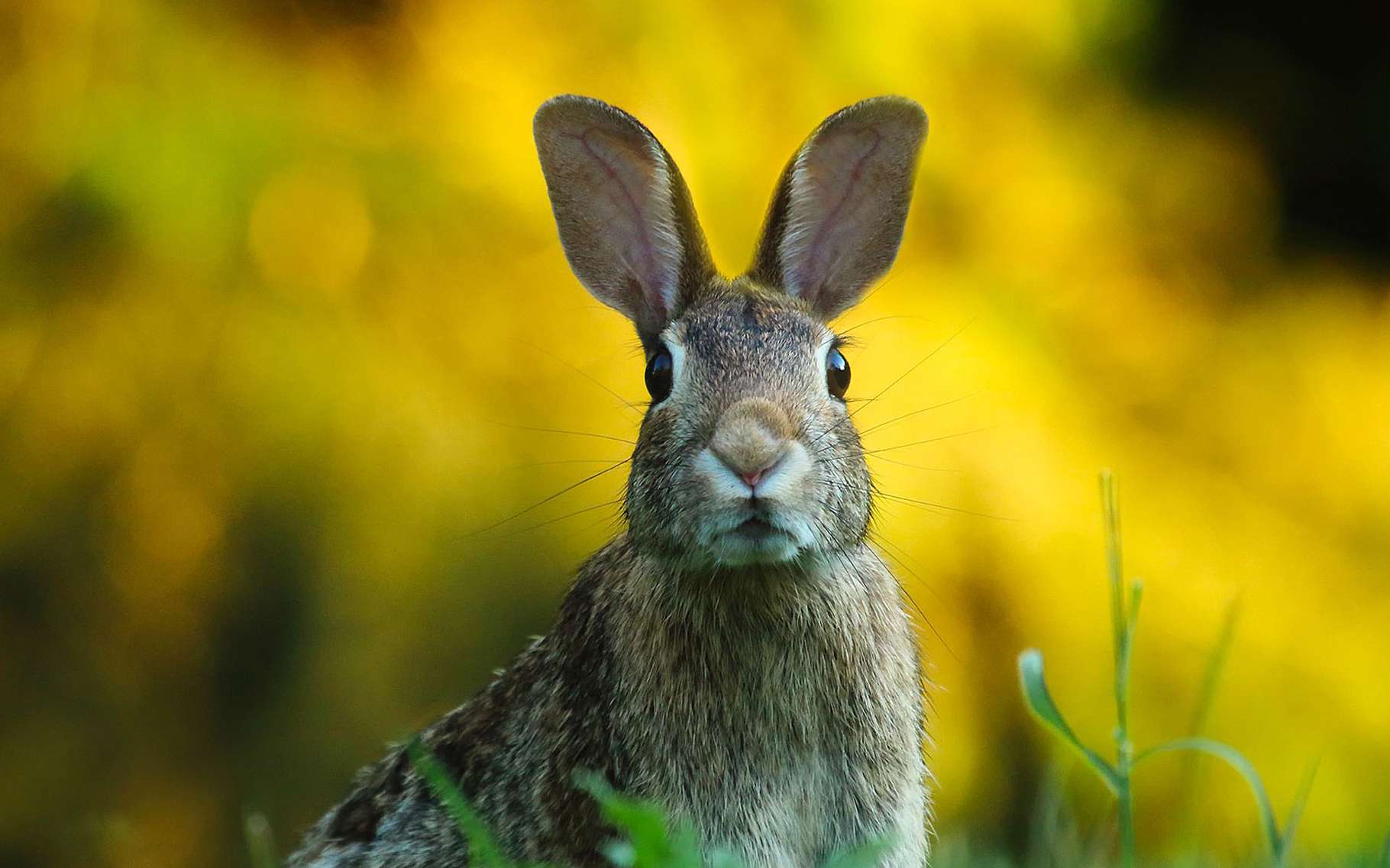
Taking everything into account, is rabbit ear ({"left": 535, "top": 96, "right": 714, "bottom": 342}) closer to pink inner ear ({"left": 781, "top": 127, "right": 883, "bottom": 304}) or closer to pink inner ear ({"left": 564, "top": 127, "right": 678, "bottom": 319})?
pink inner ear ({"left": 564, "top": 127, "right": 678, "bottom": 319})

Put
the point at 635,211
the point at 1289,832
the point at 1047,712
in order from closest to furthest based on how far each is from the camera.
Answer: the point at 1047,712, the point at 1289,832, the point at 635,211

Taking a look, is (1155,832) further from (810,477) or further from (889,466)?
(810,477)

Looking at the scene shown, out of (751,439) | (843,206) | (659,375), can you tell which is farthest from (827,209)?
(751,439)

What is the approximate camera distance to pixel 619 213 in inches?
129

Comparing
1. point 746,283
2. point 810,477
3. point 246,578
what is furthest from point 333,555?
point 810,477

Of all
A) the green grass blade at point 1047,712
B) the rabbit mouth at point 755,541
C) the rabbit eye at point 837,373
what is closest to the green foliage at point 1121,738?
the green grass blade at point 1047,712

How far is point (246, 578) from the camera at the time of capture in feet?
15.6

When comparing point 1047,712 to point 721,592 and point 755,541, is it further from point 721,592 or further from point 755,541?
point 721,592

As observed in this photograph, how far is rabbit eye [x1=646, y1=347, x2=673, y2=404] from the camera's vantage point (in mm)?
3062

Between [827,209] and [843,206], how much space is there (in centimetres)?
4

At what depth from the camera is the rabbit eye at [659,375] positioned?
306 centimetres

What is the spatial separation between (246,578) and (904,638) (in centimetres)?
242

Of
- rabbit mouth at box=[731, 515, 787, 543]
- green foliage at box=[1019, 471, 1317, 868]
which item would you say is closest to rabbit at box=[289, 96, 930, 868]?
rabbit mouth at box=[731, 515, 787, 543]

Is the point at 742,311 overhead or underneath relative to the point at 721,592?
overhead
